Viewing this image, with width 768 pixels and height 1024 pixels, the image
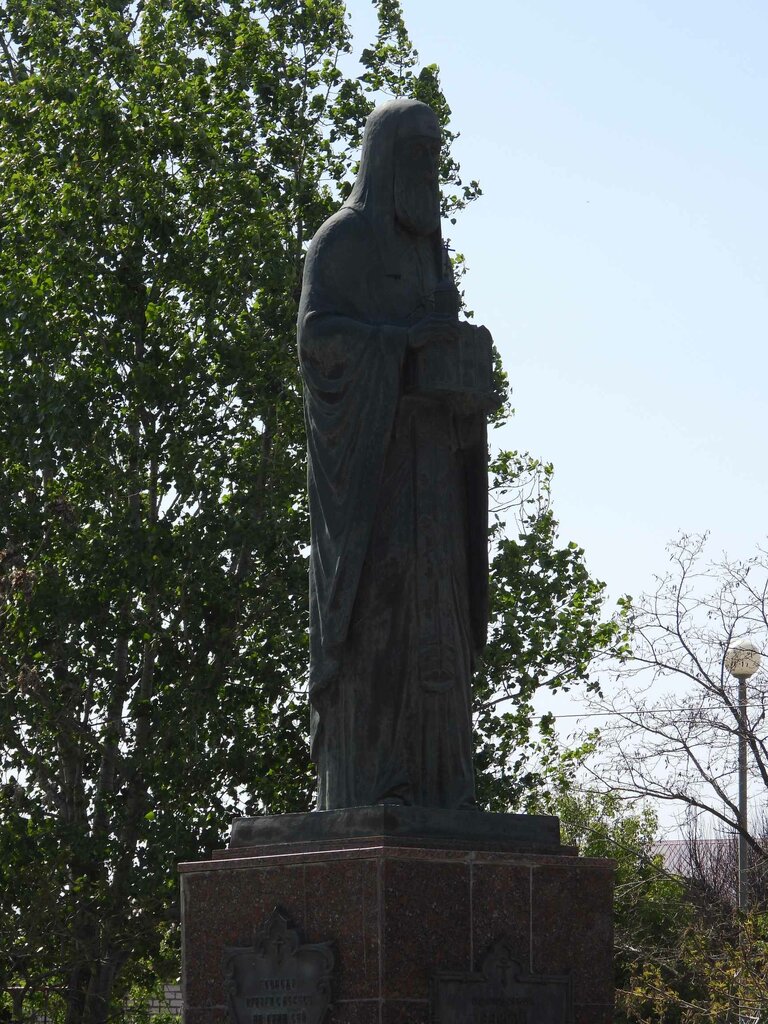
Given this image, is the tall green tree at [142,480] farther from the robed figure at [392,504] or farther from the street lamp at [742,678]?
the robed figure at [392,504]

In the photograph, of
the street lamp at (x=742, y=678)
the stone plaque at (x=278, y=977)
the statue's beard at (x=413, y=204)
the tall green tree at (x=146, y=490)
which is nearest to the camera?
the stone plaque at (x=278, y=977)

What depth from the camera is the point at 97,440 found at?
19.5 metres

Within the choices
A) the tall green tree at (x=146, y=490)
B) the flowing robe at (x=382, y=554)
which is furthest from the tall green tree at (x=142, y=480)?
the flowing robe at (x=382, y=554)

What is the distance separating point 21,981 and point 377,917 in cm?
1391

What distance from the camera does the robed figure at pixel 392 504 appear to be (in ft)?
26.5

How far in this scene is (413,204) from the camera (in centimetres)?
856

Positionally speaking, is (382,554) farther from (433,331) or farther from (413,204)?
(413,204)

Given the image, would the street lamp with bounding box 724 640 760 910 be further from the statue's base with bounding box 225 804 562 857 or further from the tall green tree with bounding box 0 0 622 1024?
the statue's base with bounding box 225 804 562 857

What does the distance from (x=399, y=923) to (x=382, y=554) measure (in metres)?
1.70

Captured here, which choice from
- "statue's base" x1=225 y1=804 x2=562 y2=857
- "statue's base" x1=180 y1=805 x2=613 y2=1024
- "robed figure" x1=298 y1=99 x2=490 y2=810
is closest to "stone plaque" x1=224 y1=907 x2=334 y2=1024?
"statue's base" x1=180 y1=805 x2=613 y2=1024

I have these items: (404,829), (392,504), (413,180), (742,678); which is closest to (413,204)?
(413,180)

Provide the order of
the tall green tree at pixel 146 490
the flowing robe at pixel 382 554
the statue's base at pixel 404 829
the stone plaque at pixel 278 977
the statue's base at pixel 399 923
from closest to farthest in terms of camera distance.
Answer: the statue's base at pixel 399 923 < the stone plaque at pixel 278 977 < the statue's base at pixel 404 829 < the flowing robe at pixel 382 554 < the tall green tree at pixel 146 490

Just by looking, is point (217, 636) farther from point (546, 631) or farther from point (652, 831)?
point (652, 831)

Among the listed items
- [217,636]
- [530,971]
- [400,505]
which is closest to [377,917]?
[530,971]
